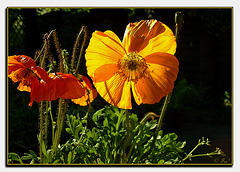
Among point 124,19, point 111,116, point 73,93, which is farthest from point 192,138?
point 73,93

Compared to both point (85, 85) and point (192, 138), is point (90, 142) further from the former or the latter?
point (192, 138)

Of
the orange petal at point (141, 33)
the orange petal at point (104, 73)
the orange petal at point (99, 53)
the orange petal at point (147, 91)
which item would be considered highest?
the orange petal at point (141, 33)

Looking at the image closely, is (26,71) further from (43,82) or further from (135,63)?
(135,63)

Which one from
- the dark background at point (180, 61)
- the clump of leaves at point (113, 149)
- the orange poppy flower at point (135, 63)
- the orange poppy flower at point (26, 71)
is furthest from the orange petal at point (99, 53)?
the dark background at point (180, 61)

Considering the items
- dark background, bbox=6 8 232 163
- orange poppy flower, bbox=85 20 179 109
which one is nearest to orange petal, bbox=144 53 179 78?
orange poppy flower, bbox=85 20 179 109

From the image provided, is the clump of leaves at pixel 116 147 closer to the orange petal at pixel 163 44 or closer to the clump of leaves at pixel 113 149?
the clump of leaves at pixel 113 149

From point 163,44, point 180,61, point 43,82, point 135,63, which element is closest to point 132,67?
point 135,63

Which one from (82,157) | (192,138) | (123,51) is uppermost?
(123,51)
